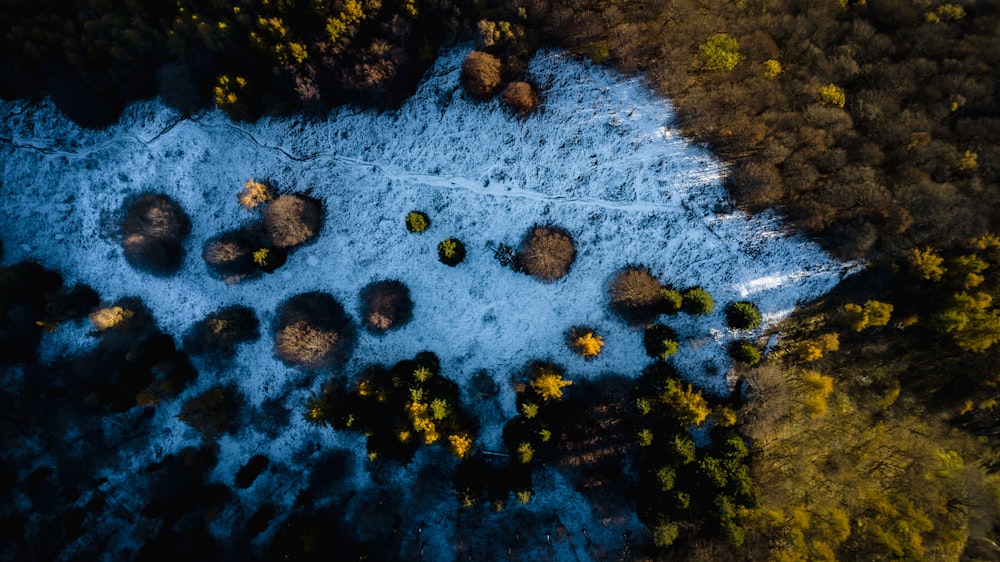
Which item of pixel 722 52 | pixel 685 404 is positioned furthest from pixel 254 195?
pixel 722 52

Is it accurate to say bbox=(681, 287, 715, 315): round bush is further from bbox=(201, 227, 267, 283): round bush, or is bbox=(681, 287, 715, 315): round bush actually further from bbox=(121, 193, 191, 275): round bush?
bbox=(121, 193, 191, 275): round bush

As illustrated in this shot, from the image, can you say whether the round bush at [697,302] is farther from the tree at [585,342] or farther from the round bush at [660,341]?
the tree at [585,342]

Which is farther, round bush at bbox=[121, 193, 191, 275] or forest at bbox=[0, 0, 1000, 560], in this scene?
round bush at bbox=[121, 193, 191, 275]

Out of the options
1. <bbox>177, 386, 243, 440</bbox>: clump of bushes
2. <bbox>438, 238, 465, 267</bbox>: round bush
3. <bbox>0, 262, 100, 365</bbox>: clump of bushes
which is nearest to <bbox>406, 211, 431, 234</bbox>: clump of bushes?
<bbox>438, 238, 465, 267</bbox>: round bush

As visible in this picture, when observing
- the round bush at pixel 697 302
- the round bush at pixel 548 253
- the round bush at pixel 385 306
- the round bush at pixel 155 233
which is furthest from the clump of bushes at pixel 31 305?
the round bush at pixel 697 302

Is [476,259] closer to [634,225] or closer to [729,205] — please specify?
[634,225]

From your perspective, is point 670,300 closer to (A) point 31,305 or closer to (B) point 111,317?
(B) point 111,317
